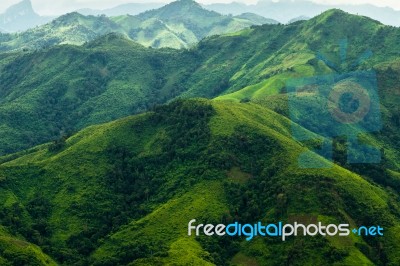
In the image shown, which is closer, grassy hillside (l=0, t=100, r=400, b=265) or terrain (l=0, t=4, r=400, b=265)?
terrain (l=0, t=4, r=400, b=265)

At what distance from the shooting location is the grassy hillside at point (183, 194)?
126062 mm

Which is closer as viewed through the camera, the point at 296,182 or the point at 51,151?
the point at 296,182

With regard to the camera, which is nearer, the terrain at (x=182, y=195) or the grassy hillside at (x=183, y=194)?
the terrain at (x=182, y=195)

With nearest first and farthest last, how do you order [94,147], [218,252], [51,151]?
[218,252] < [94,147] < [51,151]

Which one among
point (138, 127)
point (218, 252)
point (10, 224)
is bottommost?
point (218, 252)

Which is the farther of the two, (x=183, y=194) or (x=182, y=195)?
(x=183, y=194)

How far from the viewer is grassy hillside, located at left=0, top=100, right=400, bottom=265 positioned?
12606 centimetres

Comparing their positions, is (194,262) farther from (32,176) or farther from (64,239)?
(32,176)

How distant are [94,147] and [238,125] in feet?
163

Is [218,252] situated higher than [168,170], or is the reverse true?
[168,170]

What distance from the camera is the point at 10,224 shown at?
136 meters

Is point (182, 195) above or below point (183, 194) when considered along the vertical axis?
below

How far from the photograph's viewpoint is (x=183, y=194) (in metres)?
147

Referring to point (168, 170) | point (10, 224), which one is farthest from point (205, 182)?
point (10, 224)
